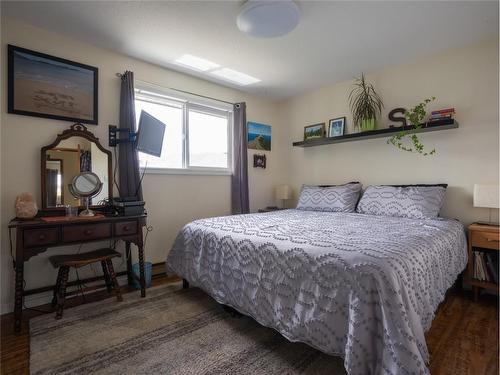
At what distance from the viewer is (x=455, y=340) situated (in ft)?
5.50

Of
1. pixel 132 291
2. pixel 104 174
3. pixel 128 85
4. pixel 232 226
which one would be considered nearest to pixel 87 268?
pixel 132 291

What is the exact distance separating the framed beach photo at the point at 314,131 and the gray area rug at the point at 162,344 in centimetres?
267

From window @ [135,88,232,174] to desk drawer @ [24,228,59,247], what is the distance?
114cm

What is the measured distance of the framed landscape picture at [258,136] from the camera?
397 centimetres

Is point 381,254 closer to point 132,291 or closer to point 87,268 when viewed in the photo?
point 132,291

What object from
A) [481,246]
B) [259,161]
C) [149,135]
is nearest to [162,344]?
[149,135]

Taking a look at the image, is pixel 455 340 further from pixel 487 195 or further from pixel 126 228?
pixel 126 228

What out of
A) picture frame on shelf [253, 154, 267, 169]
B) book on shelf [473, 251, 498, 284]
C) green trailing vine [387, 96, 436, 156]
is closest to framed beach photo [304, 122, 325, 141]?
picture frame on shelf [253, 154, 267, 169]

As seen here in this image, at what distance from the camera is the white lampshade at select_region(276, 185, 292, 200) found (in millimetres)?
4016

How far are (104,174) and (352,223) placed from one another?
A: 2.40 metres

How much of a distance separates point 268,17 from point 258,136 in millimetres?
2152

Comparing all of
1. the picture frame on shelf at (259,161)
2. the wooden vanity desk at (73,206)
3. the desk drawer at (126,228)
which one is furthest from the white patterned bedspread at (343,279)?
the picture frame on shelf at (259,161)

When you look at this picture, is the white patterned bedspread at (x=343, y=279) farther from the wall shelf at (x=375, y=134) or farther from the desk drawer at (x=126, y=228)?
the wall shelf at (x=375, y=134)

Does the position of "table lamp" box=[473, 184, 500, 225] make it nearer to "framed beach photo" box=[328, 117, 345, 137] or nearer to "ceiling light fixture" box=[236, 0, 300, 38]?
"framed beach photo" box=[328, 117, 345, 137]
